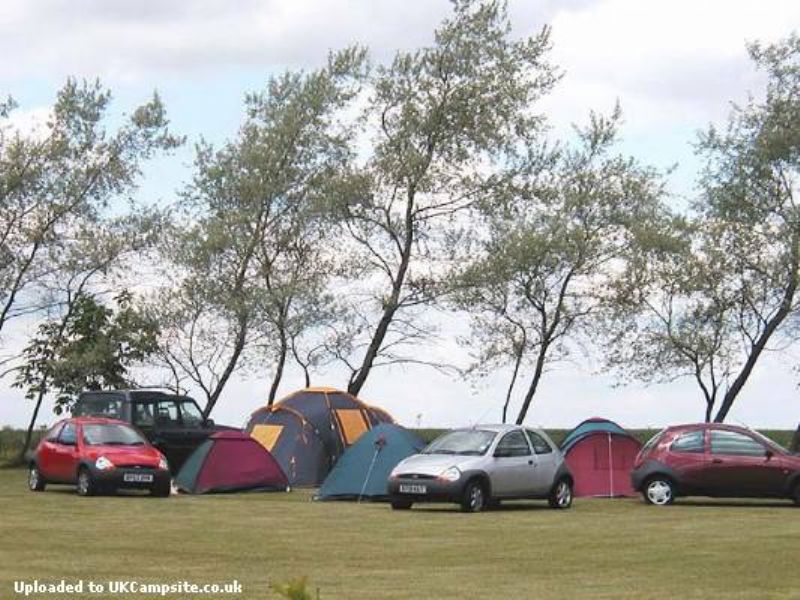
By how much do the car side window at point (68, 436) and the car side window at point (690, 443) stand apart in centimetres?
1129

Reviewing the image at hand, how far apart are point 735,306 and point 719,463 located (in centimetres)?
1839

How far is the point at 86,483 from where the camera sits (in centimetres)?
2973

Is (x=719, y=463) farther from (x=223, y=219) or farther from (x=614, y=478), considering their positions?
(x=223, y=219)

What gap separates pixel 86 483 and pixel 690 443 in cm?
1116

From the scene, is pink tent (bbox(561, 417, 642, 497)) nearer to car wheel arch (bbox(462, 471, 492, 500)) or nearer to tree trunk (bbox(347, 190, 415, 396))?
car wheel arch (bbox(462, 471, 492, 500))

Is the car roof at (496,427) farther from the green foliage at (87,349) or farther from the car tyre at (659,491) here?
the green foliage at (87,349)

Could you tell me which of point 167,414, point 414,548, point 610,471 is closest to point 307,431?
point 167,414

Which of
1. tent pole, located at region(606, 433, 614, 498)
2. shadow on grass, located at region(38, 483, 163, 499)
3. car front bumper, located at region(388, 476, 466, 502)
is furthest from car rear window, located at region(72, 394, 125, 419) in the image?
tent pole, located at region(606, 433, 614, 498)

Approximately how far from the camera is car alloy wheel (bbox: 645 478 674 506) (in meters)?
28.8

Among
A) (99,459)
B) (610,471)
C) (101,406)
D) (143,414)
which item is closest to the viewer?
(99,459)

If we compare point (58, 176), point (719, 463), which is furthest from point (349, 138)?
point (719, 463)

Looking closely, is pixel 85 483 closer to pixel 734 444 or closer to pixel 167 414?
pixel 167 414

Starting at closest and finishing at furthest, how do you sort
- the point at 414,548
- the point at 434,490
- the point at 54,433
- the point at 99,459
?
the point at 414,548 → the point at 434,490 → the point at 99,459 → the point at 54,433

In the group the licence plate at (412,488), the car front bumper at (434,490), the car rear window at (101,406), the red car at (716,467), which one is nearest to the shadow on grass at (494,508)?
the car front bumper at (434,490)
